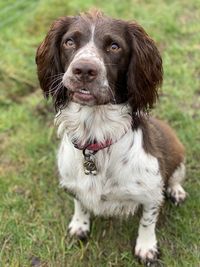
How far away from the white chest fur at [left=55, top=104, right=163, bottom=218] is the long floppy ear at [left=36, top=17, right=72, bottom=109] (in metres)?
0.14

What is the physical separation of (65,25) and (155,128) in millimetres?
955

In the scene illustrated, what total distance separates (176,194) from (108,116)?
3.44 ft

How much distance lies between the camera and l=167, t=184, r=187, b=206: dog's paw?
387 centimetres

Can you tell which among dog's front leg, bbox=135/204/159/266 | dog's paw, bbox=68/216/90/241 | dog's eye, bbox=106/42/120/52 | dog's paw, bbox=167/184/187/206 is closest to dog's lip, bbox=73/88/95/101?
dog's eye, bbox=106/42/120/52

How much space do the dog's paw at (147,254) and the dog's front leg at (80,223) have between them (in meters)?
0.38

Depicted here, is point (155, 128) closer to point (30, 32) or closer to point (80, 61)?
point (80, 61)

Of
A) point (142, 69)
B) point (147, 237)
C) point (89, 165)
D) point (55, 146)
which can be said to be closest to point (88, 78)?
point (142, 69)

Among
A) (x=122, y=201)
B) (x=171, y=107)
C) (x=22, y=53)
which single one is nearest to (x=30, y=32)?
(x=22, y=53)

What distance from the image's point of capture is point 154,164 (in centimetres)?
331

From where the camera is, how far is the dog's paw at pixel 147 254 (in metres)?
3.55

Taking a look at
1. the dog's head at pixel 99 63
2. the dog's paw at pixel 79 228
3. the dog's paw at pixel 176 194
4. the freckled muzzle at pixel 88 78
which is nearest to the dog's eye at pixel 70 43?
the dog's head at pixel 99 63

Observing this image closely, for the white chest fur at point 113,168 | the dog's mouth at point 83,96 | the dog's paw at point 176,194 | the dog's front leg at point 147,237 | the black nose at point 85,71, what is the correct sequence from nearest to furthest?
the black nose at point 85,71, the dog's mouth at point 83,96, the white chest fur at point 113,168, the dog's front leg at point 147,237, the dog's paw at point 176,194

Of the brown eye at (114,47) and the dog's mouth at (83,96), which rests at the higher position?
the brown eye at (114,47)

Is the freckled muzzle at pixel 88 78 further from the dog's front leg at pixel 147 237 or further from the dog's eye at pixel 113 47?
the dog's front leg at pixel 147 237
